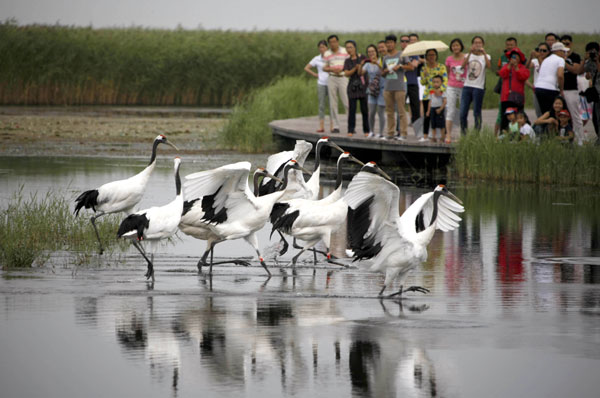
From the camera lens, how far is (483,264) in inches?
491

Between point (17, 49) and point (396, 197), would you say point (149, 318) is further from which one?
point (17, 49)

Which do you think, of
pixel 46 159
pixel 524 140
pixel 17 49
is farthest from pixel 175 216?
pixel 17 49

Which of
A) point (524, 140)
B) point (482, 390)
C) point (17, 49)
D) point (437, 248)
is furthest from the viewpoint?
point (17, 49)

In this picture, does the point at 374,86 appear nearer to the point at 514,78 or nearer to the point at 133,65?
the point at 514,78

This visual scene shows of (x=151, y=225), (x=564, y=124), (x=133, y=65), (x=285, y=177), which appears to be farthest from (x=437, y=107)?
(x=133, y=65)

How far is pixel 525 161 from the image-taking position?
63.8 feet

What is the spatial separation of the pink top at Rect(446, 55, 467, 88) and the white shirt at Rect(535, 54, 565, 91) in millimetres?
1347

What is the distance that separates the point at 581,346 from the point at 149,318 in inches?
147

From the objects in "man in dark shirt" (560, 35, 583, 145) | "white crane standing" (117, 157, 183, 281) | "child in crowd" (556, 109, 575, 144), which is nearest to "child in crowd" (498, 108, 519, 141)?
"child in crowd" (556, 109, 575, 144)

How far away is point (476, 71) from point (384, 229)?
8945mm

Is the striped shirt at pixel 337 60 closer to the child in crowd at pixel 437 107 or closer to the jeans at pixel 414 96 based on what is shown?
the jeans at pixel 414 96

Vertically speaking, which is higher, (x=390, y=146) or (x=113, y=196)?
(x=390, y=146)

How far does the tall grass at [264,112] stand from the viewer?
27.5 metres

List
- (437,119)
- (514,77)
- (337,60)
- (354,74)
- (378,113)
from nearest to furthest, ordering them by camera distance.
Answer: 1. (514,77)
2. (437,119)
3. (354,74)
4. (337,60)
5. (378,113)
